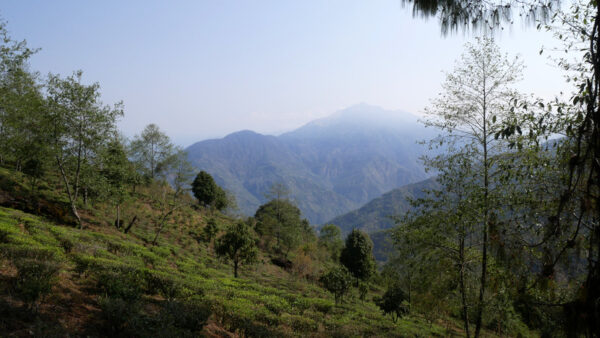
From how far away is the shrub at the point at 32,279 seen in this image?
20.0 ft

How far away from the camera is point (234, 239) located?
71.4 ft

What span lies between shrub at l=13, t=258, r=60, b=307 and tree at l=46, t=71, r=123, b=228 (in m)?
15.2

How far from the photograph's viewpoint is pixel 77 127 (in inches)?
777

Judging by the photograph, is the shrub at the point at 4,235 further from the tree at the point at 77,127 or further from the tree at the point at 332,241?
the tree at the point at 332,241

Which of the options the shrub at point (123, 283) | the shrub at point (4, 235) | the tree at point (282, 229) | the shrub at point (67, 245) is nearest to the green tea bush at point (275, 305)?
the shrub at point (123, 283)

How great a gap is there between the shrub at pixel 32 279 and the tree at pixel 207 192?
168ft

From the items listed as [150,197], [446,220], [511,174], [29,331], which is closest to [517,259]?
→ [511,174]

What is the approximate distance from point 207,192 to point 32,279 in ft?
172

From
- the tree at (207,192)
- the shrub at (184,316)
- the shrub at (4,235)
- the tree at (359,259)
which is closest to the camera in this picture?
the shrub at (184,316)

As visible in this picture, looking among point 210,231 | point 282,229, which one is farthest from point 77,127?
point 282,229

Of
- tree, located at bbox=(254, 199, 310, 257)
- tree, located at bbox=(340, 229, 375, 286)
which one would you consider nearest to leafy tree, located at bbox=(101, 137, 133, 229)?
tree, located at bbox=(254, 199, 310, 257)

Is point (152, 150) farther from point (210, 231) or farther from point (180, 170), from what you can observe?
point (210, 231)

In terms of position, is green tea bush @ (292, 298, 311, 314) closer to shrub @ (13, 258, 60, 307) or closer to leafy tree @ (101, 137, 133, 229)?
shrub @ (13, 258, 60, 307)

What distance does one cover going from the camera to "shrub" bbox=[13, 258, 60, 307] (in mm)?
6082
